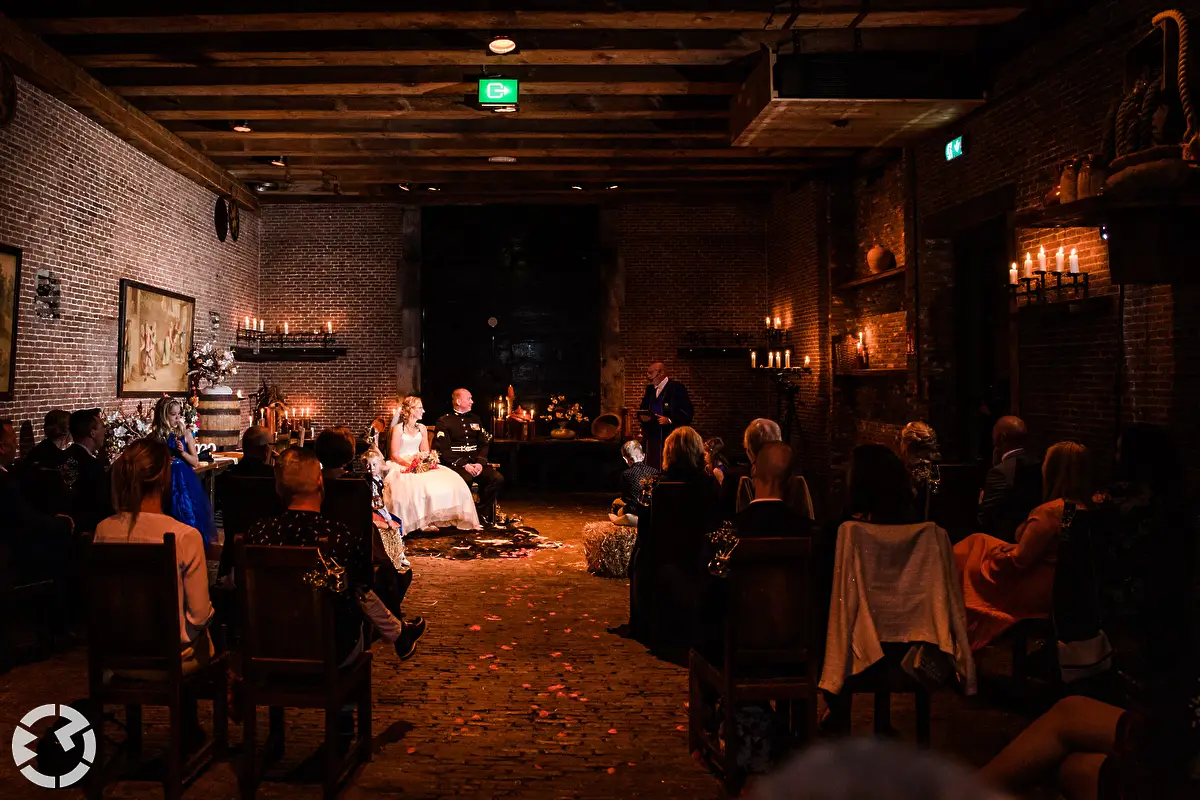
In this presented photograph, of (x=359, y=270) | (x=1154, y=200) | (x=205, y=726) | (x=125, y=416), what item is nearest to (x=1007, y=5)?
(x=1154, y=200)

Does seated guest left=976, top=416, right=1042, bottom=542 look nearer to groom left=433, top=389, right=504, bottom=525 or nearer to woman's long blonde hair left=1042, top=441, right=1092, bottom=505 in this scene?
woman's long blonde hair left=1042, top=441, right=1092, bottom=505

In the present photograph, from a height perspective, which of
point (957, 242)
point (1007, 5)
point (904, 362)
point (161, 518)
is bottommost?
point (161, 518)

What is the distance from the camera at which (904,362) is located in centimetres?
→ 925

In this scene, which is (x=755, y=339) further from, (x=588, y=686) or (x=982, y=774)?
(x=982, y=774)

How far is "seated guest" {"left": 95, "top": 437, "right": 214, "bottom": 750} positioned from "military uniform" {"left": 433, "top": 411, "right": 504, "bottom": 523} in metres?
5.69

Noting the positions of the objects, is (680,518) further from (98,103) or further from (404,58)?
(98,103)

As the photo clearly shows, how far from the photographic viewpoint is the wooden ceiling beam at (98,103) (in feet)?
20.9

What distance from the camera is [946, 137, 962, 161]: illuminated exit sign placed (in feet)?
25.4

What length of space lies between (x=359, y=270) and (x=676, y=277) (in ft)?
16.4

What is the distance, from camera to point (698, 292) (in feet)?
43.3

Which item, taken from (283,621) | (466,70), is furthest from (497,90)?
(283,621)

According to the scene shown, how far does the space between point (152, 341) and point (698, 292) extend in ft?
25.3

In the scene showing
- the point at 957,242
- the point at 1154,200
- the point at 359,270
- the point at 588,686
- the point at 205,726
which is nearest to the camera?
the point at 1154,200

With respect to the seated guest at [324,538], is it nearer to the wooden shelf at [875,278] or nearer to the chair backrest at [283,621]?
the chair backrest at [283,621]
